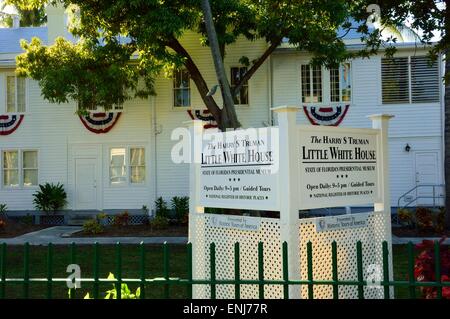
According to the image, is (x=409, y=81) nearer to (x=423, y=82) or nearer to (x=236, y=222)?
(x=423, y=82)

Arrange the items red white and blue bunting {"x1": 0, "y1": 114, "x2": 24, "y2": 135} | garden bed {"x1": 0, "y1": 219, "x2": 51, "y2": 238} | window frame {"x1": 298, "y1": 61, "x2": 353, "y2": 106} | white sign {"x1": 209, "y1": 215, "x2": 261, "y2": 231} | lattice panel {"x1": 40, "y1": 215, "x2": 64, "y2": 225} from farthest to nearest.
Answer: red white and blue bunting {"x1": 0, "y1": 114, "x2": 24, "y2": 135}, lattice panel {"x1": 40, "y1": 215, "x2": 64, "y2": 225}, window frame {"x1": 298, "y1": 61, "x2": 353, "y2": 106}, garden bed {"x1": 0, "y1": 219, "x2": 51, "y2": 238}, white sign {"x1": 209, "y1": 215, "x2": 261, "y2": 231}

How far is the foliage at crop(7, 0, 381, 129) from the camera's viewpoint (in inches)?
581

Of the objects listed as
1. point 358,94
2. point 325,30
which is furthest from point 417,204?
point 325,30

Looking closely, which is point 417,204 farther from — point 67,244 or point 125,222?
point 67,244

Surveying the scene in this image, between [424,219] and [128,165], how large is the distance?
38.7ft

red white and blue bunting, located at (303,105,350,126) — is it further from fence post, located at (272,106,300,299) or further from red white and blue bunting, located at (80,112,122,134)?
fence post, located at (272,106,300,299)

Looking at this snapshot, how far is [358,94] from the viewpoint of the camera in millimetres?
20312

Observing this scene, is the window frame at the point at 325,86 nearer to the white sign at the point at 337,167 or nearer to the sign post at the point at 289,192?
the sign post at the point at 289,192

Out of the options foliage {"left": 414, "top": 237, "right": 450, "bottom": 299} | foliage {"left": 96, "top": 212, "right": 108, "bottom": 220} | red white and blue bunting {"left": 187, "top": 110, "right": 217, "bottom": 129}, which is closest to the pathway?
foliage {"left": 96, "top": 212, "right": 108, "bottom": 220}

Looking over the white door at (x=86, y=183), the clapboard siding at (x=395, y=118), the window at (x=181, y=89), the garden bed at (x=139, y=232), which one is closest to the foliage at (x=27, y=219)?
the white door at (x=86, y=183)

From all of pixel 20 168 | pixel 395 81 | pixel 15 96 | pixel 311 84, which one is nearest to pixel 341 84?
pixel 311 84

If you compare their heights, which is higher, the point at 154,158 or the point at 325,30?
the point at 325,30

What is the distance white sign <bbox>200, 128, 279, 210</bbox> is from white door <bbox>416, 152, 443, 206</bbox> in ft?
51.1

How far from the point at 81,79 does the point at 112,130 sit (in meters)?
4.38
